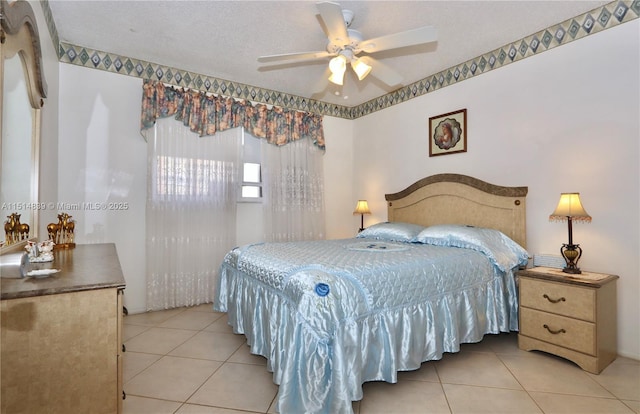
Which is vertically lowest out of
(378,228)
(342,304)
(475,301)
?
(475,301)

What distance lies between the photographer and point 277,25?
2.66 meters

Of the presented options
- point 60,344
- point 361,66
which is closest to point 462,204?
point 361,66

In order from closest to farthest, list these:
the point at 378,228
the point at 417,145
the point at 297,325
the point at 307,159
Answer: the point at 297,325 < the point at 378,228 < the point at 417,145 < the point at 307,159

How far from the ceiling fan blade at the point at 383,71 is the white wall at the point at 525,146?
3.66 ft

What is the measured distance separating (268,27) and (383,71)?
1039 mm

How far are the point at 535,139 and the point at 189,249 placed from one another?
3.64m

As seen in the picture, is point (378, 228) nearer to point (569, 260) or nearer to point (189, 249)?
point (569, 260)

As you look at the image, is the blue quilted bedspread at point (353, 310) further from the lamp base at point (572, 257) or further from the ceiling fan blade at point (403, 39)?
the ceiling fan blade at point (403, 39)

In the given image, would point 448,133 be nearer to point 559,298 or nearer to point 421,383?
point 559,298

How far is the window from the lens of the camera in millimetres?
4070

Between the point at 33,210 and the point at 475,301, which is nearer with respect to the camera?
the point at 33,210

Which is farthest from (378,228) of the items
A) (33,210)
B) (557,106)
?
(33,210)

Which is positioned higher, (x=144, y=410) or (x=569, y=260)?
(x=569, y=260)

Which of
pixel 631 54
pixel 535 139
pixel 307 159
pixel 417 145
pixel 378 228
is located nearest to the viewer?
pixel 631 54
